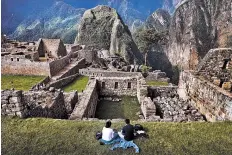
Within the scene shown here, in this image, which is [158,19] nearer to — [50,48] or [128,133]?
[50,48]

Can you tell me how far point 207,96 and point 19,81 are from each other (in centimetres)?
1867

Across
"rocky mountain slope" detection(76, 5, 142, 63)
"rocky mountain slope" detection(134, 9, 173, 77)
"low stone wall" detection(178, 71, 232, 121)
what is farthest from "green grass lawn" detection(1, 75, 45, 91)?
"rocky mountain slope" detection(76, 5, 142, 63)

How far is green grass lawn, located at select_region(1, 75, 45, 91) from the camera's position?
23.0 metres

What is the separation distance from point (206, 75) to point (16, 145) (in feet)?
35.1

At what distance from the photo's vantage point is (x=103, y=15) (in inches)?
3410

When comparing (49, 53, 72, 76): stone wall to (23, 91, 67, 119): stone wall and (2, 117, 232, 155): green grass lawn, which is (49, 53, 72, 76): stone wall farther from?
(2, 117, 232, 155): green grass lawn

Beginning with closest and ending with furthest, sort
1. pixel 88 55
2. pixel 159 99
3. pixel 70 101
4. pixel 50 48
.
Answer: pixel 70 101, pixel 159 99, pixel 88 55, pixel 50 48

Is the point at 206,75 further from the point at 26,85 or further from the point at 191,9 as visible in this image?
the point at 191,9

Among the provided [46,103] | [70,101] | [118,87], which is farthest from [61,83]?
[46,103]

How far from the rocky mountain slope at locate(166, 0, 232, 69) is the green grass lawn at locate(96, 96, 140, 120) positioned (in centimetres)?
5788

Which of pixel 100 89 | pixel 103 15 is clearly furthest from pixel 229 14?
pixel 100 89

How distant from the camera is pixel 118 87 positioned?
835 inches

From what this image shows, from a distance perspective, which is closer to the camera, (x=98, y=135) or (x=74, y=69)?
(x=98, y=135)

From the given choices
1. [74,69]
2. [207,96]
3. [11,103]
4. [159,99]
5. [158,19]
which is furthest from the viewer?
[158,19]
